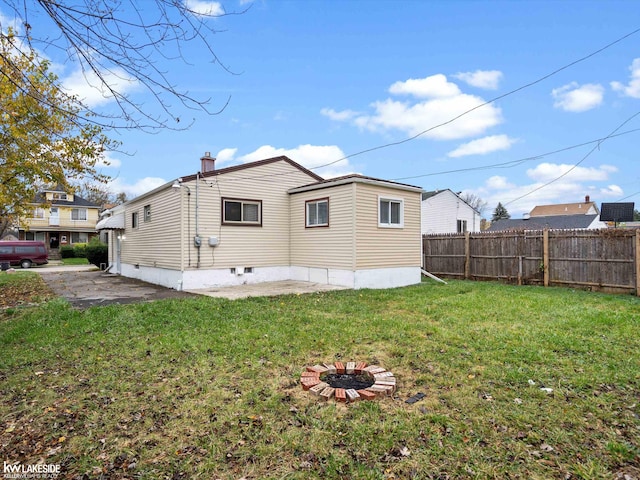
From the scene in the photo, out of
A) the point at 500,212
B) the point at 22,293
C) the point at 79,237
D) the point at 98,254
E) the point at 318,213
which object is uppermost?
the point at 500,212

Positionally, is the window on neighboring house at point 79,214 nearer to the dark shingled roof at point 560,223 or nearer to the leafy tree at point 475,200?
the dark shingled roof at point 560,223

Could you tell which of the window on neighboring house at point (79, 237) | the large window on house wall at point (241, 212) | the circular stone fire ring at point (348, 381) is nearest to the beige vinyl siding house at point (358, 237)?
the large window on house wall at point (241, 212)

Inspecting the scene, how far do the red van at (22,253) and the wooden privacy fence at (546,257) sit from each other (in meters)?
24.3

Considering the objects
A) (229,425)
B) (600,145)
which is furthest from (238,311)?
(600,145)

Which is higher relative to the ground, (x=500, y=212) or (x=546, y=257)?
(x=500, y=212)

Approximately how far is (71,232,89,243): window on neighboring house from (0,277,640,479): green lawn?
117ft

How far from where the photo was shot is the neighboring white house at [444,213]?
25.2 m

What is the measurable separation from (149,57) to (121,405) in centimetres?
298

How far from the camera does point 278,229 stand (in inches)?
504

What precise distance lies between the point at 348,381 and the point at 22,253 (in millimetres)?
26926

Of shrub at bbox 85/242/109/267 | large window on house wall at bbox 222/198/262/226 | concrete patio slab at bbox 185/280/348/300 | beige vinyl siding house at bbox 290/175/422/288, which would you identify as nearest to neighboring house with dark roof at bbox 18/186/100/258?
shrub at bbox 85/242/109/267

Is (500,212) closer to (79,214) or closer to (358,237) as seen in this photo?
(358,237)

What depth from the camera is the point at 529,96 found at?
10195mm

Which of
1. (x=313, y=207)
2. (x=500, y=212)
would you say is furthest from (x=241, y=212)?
(x=500, y=212)
